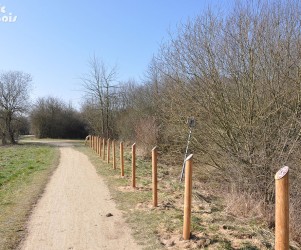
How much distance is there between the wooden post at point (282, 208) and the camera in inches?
138

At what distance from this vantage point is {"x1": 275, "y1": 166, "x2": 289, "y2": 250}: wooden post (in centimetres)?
352

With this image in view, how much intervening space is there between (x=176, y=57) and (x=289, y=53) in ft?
13.0

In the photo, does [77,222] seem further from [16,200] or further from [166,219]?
[16,200]

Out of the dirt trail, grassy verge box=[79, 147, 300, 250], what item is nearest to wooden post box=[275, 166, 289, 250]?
grassy verge box=[79, 147, 300, 250]

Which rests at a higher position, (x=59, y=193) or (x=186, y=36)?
(x=186, y=36)

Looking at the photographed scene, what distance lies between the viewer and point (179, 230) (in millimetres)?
5957

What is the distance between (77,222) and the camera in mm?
6734

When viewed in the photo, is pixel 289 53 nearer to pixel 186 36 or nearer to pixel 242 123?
pixel 242 123

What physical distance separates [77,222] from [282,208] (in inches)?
171

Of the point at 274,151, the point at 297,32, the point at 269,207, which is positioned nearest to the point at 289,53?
the point at 297,32

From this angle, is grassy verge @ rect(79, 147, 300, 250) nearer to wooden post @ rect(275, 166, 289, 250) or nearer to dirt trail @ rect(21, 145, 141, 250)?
dirt trail @ rect(21, 145, 141, 250)

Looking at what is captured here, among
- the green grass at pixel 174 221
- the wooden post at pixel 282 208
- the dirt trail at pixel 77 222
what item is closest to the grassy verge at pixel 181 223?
the green grass at pixel 174 221

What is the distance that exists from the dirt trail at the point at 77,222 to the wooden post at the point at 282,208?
241 cm

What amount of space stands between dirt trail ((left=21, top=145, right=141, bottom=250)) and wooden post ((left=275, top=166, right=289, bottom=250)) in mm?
2413
